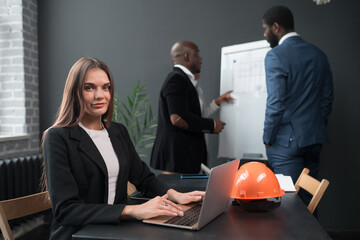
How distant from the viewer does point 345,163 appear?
3.40 metres

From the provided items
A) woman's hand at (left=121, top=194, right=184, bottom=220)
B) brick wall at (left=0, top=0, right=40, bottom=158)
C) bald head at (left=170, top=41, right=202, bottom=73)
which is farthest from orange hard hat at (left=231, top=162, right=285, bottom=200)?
brick wall at (left=0, top=0, right=40, bottom=158)

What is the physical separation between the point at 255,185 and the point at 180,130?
1516mm

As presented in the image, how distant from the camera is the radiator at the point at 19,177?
10.5ft

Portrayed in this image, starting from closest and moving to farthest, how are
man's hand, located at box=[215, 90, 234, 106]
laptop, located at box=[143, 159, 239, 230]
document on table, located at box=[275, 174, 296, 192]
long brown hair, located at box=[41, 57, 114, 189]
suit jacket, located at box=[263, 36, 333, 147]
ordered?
laptop, located at box=[143, 159, 239, 230]
long brown hair, located at box=[41, 57, 114, 189]
document on table, located at box=[275, 174, 296, 192]
suit jacket, located at box=[263, 36, 333, 147]
man's hand, located at box=[215, 90, 234, 106]

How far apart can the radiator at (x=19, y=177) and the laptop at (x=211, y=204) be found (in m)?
2.43

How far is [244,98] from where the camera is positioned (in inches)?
125

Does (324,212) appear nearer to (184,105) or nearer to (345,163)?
(345,163)

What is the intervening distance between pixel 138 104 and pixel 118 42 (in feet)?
2.78

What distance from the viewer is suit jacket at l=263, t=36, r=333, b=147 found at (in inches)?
96.0

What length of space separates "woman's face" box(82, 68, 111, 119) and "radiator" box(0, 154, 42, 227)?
2.13 m

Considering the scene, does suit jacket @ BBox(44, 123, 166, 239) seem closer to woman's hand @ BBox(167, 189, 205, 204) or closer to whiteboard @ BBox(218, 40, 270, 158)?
woman's hand @ BBox(167, 189, 205, 204)

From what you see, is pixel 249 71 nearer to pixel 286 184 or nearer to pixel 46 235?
pixel 286 184

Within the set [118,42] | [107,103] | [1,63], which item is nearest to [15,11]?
[1,63]

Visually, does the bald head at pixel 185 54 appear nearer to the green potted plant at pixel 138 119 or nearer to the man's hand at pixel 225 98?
the man's hand at pixel 225 98
